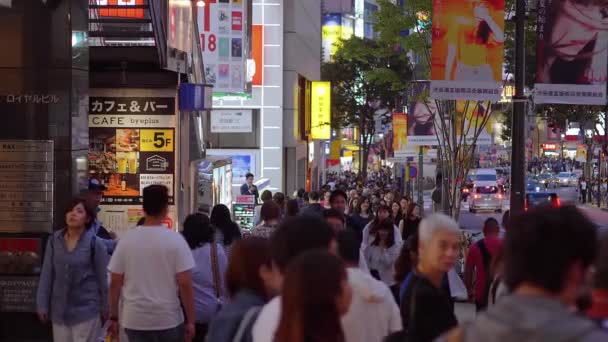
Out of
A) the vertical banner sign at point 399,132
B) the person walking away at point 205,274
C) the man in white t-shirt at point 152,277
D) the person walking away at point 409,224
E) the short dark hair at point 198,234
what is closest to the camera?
the man in white t-shirt at point 152,277

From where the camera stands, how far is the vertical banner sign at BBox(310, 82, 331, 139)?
51188 mm

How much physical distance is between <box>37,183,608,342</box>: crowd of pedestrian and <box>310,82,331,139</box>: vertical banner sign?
39.5 m

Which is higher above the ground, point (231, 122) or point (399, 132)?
point (231, 122)

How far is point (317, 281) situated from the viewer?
404cm

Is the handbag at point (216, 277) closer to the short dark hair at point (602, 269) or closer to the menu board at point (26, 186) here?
the menu board at point (26, 186)

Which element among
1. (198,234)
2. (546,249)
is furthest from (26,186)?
(546,249)

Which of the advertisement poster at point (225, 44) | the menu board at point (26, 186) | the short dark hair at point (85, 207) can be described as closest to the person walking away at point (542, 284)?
the short dark hair at point (85, 207)

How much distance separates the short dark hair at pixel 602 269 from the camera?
3.72 m

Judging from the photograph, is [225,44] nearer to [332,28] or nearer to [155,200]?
[155,200]

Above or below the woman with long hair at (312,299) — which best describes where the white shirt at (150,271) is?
below

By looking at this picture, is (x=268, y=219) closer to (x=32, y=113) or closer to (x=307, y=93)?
(x=32, y=113)

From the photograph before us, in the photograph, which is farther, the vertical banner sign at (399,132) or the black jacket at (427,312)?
the vertical banner sign at (399,132)

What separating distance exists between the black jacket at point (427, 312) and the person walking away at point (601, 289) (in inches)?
51.8

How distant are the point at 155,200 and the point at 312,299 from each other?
152 inches
